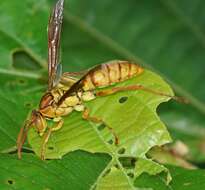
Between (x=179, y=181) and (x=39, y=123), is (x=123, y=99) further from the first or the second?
(x=179, y=181)

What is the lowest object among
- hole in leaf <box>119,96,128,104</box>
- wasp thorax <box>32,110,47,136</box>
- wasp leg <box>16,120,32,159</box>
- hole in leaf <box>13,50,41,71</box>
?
hole in leaf <box>13,50,41,71</box>

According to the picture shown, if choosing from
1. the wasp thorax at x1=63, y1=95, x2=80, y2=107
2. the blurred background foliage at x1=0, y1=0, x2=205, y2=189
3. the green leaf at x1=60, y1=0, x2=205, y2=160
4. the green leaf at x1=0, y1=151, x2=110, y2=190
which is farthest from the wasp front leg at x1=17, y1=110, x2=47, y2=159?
the green leaf at x1=60, y1=0, x2=205, y2=160

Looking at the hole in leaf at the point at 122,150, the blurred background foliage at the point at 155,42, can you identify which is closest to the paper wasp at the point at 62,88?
the hole in leaf at the point at 122,150

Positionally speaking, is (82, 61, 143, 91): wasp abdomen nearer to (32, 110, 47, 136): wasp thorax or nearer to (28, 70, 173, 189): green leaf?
(28, 70, 173, 189): green leaf

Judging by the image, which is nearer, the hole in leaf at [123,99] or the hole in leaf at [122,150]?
the hole in leaf at [122,150]

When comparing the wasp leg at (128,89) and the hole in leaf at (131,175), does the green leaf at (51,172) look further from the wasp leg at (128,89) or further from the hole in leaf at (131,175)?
the wasp leg at (128,89)

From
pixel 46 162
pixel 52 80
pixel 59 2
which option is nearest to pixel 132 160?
pixel 46 162

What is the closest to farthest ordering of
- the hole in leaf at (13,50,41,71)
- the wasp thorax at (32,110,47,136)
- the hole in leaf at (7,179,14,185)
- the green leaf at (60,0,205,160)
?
the hole in leaf at (7,179,14,185), the wasp thorax at (32,110,47,136), the hole in leaf at (13,50,41,71), the green leaf at (60,0,205,160)

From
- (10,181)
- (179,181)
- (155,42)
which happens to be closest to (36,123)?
(10,181)
